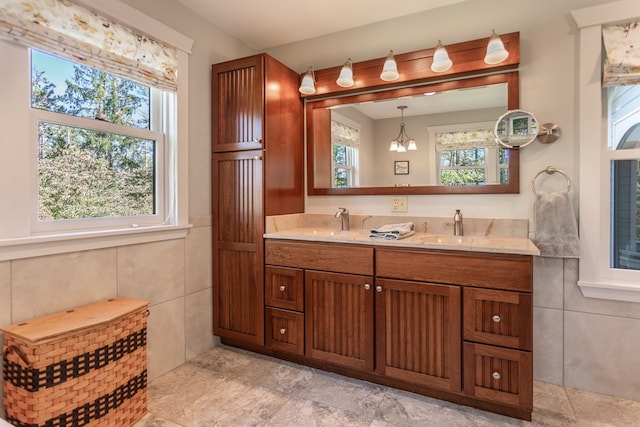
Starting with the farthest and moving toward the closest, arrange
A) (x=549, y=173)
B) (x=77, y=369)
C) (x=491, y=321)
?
(x=549, y=173), (x=491, y=321), (x=77, y=369)

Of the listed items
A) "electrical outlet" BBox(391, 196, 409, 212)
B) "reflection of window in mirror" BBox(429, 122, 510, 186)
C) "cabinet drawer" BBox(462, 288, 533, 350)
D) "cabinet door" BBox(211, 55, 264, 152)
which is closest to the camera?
"cabinet drawer" BBox(462, 288, 533, 350)

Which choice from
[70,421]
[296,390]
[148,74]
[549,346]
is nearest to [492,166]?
[549,346]

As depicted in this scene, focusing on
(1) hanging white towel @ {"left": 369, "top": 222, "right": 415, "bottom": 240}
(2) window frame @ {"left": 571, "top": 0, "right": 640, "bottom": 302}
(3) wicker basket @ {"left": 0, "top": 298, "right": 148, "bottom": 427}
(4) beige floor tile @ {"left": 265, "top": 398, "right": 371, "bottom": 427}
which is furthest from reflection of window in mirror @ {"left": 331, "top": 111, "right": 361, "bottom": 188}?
(3) wicker basket @ {"left": 0, "top": 298, "right": 148, "bottom": 427}

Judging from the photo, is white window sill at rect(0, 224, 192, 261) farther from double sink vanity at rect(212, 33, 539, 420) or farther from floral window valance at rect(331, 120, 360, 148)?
floral window valance at rect(331, 120, 360, 148)

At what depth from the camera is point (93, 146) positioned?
74.3 inches

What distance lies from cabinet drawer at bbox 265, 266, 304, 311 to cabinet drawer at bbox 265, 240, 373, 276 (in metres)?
0.05

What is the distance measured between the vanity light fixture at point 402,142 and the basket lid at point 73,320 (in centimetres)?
192

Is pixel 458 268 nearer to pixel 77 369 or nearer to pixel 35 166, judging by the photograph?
pixel 77 369

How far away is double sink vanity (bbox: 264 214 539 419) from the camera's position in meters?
1.69

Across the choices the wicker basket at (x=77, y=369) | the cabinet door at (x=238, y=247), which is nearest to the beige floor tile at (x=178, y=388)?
the wicker basket at (x=77, y=369)

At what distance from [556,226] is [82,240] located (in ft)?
8.60

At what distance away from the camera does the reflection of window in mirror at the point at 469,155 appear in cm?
219

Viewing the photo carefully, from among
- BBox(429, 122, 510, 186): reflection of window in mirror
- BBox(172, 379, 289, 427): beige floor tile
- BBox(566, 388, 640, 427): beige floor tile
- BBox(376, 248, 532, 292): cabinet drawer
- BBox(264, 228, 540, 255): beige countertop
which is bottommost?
BBox(566, 388, 640, 427): beige floor tile

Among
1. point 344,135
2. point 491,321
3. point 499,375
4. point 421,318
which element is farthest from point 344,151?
point 499,375
